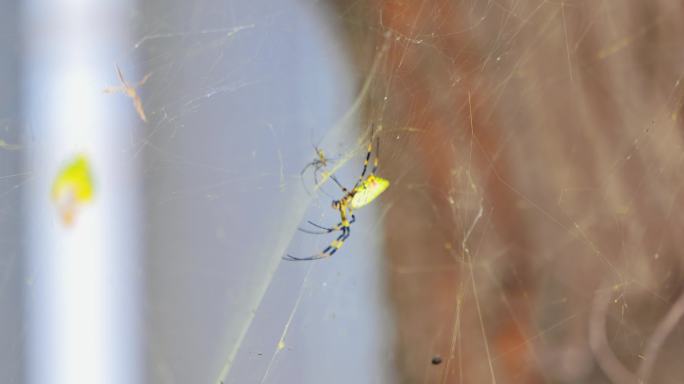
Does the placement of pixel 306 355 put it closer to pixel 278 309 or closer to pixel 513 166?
pixel 278 309

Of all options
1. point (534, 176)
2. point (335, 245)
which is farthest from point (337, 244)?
point (534, 176)

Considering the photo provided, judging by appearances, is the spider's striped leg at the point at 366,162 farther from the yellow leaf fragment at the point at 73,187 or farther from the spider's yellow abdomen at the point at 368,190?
the yellow leaf fragment at the point at 73,187

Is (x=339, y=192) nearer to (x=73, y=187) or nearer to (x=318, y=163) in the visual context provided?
(x=318, y=163)

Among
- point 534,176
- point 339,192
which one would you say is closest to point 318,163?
point 339,192

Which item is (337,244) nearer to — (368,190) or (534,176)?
(368,190)

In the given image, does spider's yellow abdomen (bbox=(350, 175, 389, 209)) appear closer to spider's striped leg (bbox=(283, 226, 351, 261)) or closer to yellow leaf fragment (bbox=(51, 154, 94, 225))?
spider's striped leg (bbox=(283, 226, 351, 261))

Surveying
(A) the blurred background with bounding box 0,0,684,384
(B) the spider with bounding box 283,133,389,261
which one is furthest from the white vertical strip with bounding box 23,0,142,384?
(B) the spider with bounding box 283,133,389,261
